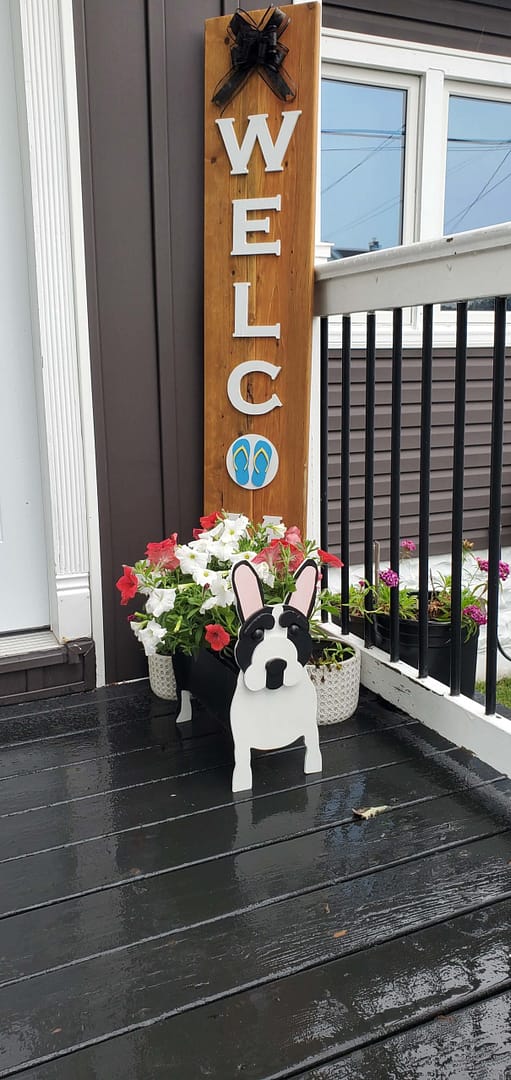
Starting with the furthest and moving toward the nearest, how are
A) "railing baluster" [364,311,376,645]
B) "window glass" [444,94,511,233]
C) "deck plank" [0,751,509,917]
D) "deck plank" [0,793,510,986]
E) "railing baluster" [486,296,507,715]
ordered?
1. "window glass" [444,94,511,233]
2. "railing baluster" [364,311,376,645]
3. "railing baluster" [486,296,507,715]
4. "deck plank" [0,751,509,917]
5. "deck plank" [0,793,510,986]

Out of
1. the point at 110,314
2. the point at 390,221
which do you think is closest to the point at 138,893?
the point at 110,314

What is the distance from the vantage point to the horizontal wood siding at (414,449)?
3.44 m

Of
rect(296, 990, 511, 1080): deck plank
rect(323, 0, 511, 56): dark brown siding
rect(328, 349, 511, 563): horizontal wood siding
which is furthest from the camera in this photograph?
rect(328, 349, 511, 563): horizontal wood siding

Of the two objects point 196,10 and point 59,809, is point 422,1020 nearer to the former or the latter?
point 59,809

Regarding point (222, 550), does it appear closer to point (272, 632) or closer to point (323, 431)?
point (272, 632)

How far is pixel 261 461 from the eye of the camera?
2354 mm

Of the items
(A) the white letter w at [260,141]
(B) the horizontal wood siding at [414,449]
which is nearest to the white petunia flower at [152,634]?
(A) the white letter w at [260,141]

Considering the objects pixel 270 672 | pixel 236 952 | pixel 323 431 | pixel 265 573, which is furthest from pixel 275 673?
pixel 323 431

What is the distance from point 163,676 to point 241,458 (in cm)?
63

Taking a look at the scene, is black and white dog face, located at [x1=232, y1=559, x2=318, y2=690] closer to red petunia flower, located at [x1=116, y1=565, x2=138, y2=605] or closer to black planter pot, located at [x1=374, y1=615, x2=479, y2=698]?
red petunia flower, located at [x1=116, y1=565, x2=138, y2=605]

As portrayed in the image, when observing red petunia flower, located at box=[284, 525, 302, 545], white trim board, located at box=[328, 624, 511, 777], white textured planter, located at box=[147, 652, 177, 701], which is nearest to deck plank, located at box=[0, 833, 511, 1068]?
white trim board, located at box=[328, 624, 511, 777]

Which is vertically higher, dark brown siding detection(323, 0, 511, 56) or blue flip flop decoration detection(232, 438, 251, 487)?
dark brown siding detection(323, 0, 511, 56)

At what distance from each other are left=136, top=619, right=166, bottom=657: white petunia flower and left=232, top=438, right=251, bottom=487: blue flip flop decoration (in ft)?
1.94

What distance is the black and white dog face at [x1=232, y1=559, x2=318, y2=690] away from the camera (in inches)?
69.6
